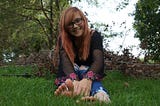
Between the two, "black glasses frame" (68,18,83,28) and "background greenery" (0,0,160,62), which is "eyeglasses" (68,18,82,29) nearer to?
"black glasses frame" (68,18,83,28)

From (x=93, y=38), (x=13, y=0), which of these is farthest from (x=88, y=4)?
(x=93, y=38)

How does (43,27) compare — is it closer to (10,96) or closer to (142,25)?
(142,25)

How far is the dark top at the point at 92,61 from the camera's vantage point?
17.7 feet

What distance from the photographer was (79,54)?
5789 mm

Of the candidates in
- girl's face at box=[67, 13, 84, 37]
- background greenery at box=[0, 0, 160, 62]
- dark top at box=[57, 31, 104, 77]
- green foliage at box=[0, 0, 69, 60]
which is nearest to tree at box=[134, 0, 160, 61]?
background greenery at box=[0, 0, 160, 62]

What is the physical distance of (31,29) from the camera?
3144 centimetres

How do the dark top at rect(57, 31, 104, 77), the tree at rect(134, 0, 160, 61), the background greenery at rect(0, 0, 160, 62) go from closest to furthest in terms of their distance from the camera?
the dark top at rect(57, 31, 104, 77), the tree at rect(134, 0, 160, 61), the background greenery at rect(0, 0, 160, 62)

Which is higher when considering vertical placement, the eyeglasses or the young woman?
the eyeglasses

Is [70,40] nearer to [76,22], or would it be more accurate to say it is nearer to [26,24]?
[76,22]

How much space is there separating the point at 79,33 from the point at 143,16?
1946 centimetres

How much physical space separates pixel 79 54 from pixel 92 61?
0.78 feet

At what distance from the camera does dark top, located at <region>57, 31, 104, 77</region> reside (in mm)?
5395

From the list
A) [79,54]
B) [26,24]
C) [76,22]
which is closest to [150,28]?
[26,24]

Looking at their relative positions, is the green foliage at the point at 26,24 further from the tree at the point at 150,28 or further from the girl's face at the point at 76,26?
the girl's face at the point at 76,26
